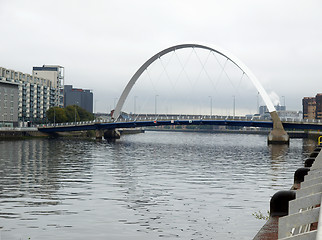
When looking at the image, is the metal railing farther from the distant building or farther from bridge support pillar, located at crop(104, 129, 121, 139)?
the distant building

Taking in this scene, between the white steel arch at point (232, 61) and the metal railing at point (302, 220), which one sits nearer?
the metal railing at point (302, 220)

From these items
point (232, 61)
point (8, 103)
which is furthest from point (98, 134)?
point (232, 61)

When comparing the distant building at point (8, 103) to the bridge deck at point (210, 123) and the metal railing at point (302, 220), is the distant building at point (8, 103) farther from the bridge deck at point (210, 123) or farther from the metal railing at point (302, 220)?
the metal railing at point (302, 220)

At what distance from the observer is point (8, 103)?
155 meters

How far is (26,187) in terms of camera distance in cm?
2812

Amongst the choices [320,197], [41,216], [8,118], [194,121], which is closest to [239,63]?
[194,121]

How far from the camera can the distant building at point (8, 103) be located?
151m

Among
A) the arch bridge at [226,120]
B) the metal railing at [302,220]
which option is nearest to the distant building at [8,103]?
the arch bridge at [226,120]

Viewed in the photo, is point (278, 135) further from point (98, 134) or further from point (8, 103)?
point (8, 103)

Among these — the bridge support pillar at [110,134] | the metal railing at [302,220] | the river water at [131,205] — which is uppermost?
the metal railing at [302,220]

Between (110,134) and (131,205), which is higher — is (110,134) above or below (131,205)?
below

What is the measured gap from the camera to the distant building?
151 metres

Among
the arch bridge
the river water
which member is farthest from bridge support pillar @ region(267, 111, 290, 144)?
the river water

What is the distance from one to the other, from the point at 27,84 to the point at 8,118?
43574mm
